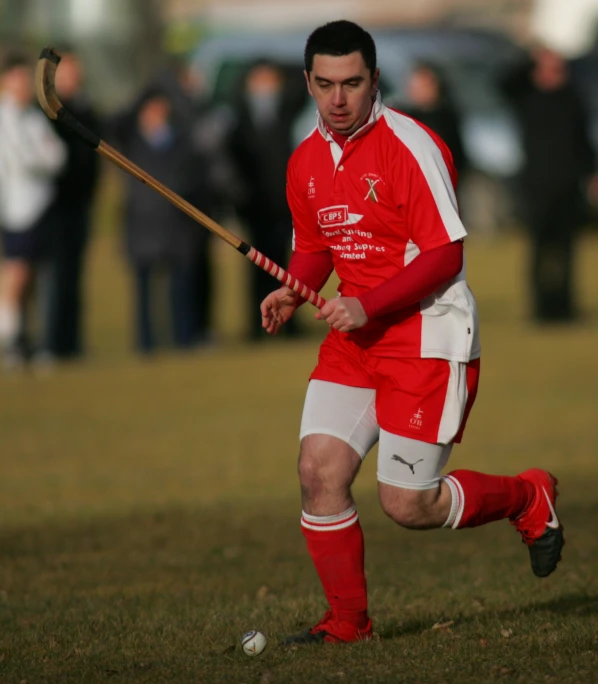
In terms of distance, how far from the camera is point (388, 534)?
28.0 ft

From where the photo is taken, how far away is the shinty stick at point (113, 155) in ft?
19.1

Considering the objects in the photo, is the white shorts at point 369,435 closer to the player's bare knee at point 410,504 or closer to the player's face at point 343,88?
the player's bare knee at point 410,504

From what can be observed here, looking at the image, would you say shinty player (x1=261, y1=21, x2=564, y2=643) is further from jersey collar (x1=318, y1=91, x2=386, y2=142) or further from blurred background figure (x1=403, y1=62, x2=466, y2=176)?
blurred background figure (x1=403, y1=62, x2=466, y2=176)

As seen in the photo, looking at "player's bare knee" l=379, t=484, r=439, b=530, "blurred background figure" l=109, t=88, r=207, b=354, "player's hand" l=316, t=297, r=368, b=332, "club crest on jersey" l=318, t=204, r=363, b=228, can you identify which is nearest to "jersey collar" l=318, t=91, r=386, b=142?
"club crest on jersey" l=318, t=204, r=363, b=228

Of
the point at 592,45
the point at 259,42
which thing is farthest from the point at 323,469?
the point at 592,45

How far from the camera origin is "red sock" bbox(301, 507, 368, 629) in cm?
587

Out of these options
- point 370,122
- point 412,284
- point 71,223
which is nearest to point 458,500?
point 412,284

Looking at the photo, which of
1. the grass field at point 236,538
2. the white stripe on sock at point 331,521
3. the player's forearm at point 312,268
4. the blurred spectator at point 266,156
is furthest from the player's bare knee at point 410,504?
the blurred spectator at point 266,156

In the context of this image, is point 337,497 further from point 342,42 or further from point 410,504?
point 342,42

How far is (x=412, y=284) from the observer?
5633mm

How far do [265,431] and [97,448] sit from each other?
1.26 meters

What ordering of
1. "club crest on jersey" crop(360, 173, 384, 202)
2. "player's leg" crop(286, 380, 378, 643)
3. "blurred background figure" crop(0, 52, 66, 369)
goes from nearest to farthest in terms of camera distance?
"club crest on jersey" crop(360, 173, 384, 202) < "player's leg" crop(286, 380, 378, 643) < "blurred background figure" crop(0, 52, 66, 369)

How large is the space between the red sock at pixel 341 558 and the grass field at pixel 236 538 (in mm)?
194

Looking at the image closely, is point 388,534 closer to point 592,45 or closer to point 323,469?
point 323,469
